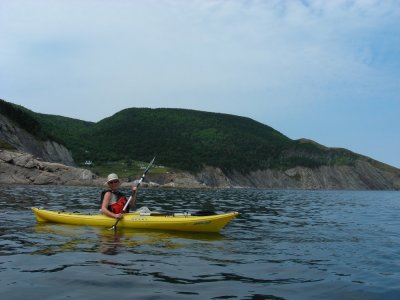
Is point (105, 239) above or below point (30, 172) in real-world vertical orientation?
below

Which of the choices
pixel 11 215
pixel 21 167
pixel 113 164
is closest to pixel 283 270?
pixel 11 215

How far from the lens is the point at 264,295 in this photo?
29.4 feet

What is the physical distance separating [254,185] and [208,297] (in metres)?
175

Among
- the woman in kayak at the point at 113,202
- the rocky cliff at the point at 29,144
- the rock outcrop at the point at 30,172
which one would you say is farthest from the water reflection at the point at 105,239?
the rocky cliff at the point at 29,144

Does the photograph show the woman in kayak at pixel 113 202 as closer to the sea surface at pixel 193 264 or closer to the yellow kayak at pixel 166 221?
the yellow kayak at pixel 166 221

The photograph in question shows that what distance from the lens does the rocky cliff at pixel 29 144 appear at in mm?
92562

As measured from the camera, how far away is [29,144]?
97875 millimetres

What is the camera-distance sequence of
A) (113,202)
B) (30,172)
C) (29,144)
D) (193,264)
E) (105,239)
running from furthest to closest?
(29,144), (30,172), (113,202), (105,239), (193,264)

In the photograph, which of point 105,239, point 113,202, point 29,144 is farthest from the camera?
point 29,144

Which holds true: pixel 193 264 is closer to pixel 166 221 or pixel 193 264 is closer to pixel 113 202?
pixel 166 221

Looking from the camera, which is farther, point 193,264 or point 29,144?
point 29,144

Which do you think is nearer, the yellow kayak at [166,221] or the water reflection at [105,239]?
the water reflection at [105,239]

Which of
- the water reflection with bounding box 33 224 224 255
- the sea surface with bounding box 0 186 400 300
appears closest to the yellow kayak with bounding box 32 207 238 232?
the water reflection with bounding box 33 224 224 255

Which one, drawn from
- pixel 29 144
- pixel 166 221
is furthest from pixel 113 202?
pixel 29 144
